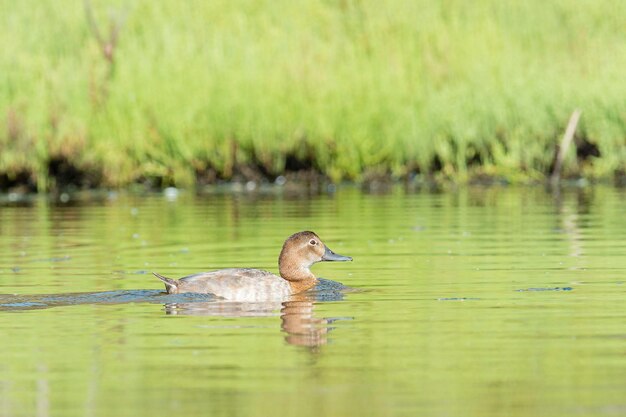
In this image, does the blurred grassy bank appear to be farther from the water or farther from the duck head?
the duck head

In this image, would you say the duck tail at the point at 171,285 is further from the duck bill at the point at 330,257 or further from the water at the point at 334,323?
the duck bill at the point at 330,257

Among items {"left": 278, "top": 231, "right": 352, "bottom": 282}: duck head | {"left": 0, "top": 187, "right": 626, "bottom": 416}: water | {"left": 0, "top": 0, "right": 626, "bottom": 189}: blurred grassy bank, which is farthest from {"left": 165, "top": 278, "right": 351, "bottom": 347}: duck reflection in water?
{"left": 0, "top": 0, "right": 626, "bottom": 189}: blurred grassy bank

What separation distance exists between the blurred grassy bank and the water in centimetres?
A: 730

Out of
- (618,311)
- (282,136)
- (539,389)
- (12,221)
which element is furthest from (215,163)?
(539,389)

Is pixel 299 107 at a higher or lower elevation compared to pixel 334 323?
higher

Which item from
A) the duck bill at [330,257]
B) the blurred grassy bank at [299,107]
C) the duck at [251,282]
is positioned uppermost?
the blurred grassy bank at [299,107]

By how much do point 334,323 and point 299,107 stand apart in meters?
17.8

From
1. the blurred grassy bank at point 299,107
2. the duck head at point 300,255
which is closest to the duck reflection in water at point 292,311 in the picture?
the duck head at point 300,255

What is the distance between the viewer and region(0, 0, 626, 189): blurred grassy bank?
2622 cm

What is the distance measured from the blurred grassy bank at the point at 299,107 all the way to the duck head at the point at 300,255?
1417 centimetres

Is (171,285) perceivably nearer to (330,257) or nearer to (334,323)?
(330,257)

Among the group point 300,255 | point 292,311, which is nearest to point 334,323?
point 292,311

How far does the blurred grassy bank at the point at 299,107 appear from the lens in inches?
1032

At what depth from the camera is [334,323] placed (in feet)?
31.4
